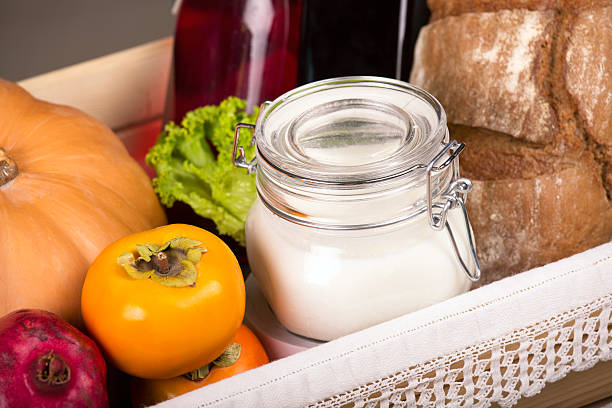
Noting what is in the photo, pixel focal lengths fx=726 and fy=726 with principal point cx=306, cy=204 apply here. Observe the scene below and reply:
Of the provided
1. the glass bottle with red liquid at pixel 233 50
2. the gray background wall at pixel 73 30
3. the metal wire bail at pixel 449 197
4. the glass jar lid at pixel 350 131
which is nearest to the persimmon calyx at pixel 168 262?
the glass jar lid at pixel 350 131

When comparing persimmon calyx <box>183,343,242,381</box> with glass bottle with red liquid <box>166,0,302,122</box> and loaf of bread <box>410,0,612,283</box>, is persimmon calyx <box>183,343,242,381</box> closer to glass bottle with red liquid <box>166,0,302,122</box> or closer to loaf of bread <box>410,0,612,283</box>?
loaf of bread <box>410,0,612,283</box>

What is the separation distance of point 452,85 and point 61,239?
0.49 metres

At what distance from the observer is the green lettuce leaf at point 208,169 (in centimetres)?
95

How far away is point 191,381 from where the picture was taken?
706 millimetres

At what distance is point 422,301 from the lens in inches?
27.9

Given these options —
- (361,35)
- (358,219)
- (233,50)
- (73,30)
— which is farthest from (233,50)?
(73,30)


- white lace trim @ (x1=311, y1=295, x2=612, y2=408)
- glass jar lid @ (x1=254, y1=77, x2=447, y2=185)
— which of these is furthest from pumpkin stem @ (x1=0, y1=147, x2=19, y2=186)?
white lace trim @ (x1=311, y1=295, x2=612, y2=408)

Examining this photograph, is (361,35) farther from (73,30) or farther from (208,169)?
(73,30)

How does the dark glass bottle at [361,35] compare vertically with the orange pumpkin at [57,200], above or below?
above

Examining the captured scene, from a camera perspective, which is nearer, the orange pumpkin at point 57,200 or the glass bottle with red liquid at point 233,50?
the orange pumpkin at point 57,200

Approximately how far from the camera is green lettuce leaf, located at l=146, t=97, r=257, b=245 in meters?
0.95

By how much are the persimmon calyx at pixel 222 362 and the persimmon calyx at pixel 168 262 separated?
115 mm

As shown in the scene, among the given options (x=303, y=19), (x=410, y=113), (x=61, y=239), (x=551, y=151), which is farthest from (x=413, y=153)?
(x=303, y=19)

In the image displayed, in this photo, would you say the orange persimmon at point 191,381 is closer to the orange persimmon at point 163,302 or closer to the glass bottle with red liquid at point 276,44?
the orange persimmon at point 163,302
